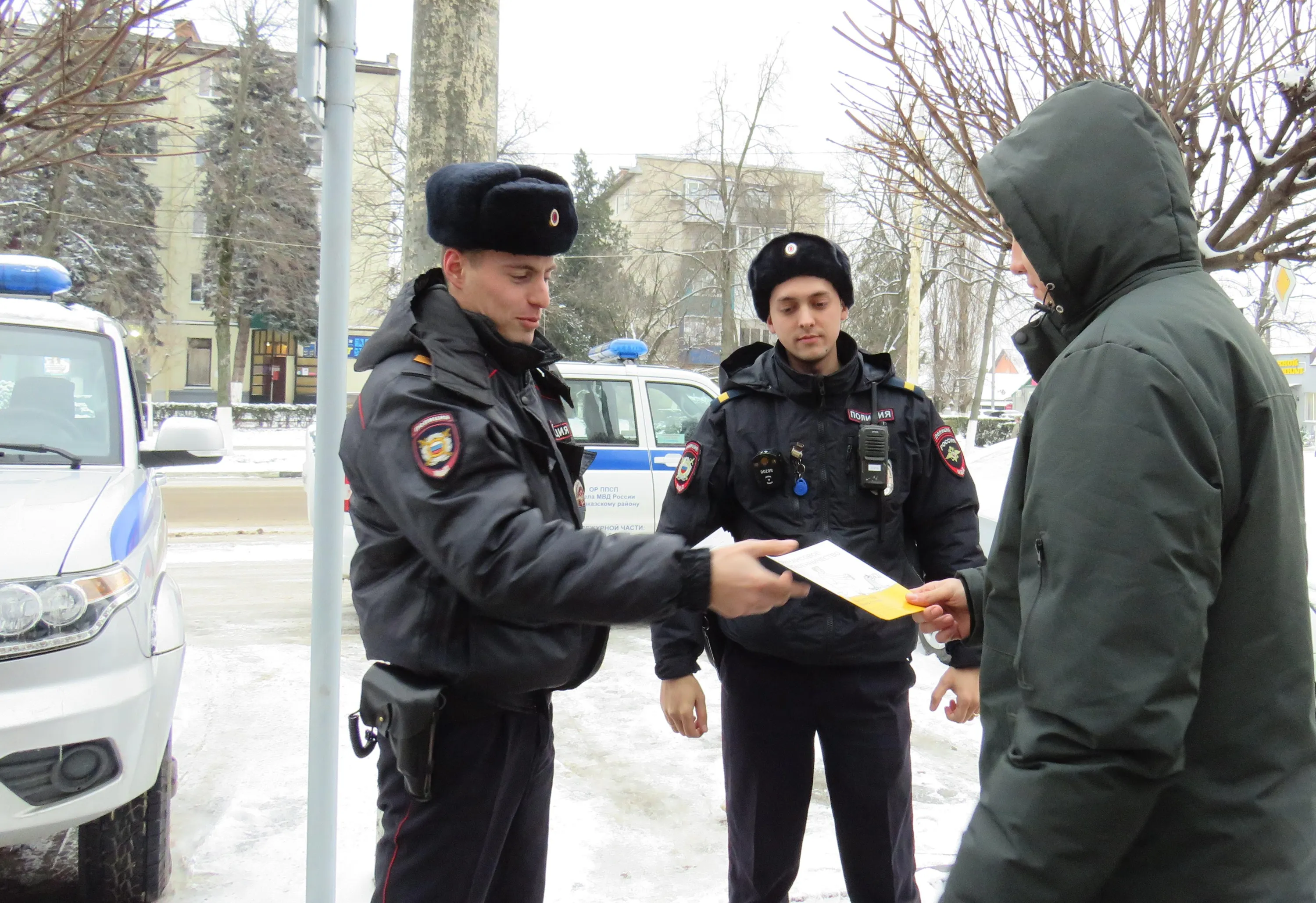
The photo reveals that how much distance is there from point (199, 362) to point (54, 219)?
17437 millimetres

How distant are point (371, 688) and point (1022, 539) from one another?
49.1 inches

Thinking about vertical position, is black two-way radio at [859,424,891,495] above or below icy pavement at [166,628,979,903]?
above

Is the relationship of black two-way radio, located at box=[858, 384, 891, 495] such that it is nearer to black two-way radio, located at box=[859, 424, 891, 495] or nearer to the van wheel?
black two-way radio, located at box=[859, 424, 891, 495]

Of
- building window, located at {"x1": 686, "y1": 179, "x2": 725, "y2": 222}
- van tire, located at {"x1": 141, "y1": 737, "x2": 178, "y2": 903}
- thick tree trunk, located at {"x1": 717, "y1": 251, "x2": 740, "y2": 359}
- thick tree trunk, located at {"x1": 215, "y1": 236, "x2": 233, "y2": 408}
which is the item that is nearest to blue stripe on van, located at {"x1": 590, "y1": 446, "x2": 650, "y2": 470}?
van tire, located at {"x1": 141, "y1": 737, "x2": 178, "y2": 903}

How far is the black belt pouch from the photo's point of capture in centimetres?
184

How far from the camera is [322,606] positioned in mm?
2758

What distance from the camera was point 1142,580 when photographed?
3.92ft

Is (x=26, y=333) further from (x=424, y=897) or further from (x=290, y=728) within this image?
(x=424, y=897)

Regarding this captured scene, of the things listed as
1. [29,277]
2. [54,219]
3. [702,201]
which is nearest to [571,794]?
[29,277]

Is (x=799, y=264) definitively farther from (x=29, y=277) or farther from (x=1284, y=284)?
(x=1284, y=284)

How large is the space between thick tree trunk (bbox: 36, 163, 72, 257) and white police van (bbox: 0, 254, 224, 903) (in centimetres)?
2261

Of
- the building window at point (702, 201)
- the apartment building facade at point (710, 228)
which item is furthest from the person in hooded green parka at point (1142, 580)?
the building window at point (702, 201)

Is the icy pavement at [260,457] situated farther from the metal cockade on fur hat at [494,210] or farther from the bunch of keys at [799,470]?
the metal cockade on fur hat at [494,210]

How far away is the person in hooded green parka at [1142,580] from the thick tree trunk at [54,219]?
85.5 feet
